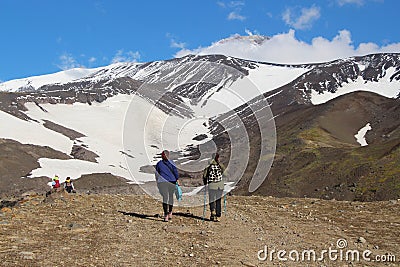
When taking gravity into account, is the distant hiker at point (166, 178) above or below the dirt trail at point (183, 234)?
above

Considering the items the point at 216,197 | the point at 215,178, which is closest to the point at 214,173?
the point at 215,178

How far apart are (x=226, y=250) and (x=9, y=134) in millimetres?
133214

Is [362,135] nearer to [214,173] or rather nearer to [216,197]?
[216,197]

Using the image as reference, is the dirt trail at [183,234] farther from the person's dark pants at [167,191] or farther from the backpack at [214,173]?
the backpack at [214,173]

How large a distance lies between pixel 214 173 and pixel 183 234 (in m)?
2.94

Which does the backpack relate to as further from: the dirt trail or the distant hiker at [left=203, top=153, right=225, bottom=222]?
the dirt trail

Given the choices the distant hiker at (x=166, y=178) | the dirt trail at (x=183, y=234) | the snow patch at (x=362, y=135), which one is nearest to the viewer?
the dirt trail at (x=183, y=234)

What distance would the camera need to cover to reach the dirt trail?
35.8ft

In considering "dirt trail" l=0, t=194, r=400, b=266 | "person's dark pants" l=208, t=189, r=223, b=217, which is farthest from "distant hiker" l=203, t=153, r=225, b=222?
"dirt trail" l=0, t=194, r=400, b=266

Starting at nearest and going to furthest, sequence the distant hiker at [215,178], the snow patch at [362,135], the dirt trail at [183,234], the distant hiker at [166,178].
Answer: the dirt trail at [183,234] < the distant hiker at [166,178] < the distant hiker at [215,178] < the snow patch at [362,135]

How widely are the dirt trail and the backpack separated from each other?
1.52 metres

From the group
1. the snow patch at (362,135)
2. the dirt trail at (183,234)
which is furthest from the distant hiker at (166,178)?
the snow patch at (362,135)

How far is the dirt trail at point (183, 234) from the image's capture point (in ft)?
35.8

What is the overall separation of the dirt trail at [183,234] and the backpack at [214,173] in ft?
4.99
